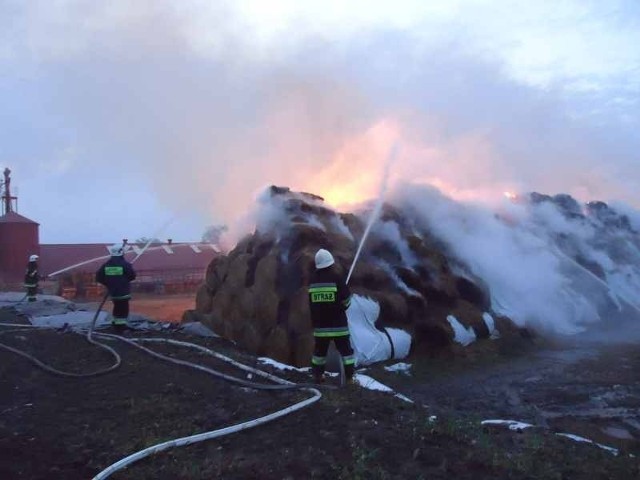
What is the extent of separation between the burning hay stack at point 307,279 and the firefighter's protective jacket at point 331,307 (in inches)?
117

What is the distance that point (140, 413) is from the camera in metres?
6.16

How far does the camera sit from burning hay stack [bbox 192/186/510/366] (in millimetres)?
11625

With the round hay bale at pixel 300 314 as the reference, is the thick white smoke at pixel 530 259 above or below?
above

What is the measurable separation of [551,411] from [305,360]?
410cm

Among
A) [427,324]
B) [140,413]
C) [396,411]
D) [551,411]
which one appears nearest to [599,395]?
[551,411]

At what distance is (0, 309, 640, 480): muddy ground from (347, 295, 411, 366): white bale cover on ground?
0.64m

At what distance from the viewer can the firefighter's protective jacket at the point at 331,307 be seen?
25.4ft

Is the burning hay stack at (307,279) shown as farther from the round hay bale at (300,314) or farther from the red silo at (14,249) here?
the red silo at (14,249)

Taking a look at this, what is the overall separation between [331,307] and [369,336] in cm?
338

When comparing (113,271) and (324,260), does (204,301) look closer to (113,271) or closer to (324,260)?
(113,271)

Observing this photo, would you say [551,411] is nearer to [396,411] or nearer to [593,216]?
[396,411]

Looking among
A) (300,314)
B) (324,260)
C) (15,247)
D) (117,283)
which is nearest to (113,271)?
(117,283)

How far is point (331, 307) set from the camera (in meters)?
7.76

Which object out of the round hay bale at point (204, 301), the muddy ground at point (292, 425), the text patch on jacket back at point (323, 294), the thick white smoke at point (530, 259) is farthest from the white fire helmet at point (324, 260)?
the thick white smoke at point (530, 259)
